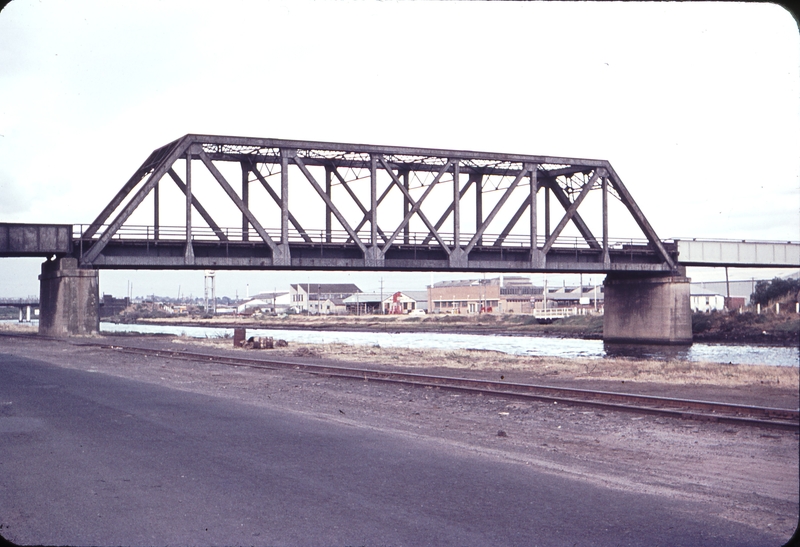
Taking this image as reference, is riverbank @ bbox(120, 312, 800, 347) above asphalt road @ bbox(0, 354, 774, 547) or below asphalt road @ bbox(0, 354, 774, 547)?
above

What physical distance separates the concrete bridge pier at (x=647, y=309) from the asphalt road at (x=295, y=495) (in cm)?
4905

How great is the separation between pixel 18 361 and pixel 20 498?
22.3 metres

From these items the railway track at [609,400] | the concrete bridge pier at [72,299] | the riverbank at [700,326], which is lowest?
the railway track at [609,400]

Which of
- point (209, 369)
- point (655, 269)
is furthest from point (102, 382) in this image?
point (655, 269)

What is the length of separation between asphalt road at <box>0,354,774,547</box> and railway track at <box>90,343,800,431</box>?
2.64 metres

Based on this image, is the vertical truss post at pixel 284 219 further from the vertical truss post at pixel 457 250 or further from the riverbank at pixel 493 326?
the riverbank at pixel 493 326

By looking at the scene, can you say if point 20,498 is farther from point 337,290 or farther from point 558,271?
point 337,290

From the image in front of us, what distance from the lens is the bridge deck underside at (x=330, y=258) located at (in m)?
47.5

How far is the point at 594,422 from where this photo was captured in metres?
13.8

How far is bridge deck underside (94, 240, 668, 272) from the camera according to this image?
47.5 meters

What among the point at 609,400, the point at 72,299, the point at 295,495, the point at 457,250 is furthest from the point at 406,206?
the point at 295,495

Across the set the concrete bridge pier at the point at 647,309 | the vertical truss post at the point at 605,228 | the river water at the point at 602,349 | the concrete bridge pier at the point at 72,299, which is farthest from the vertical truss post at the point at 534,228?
the concrete bridge pier at the point at 72,299

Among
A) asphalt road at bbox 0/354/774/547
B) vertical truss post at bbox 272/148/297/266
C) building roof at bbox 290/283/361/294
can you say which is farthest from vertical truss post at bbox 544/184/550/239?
building roof at bbox 290/283/361/294

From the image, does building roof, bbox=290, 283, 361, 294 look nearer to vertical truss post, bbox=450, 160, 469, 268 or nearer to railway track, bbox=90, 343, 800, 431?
vertical truss post, bbox=450, 160, 469, 268
